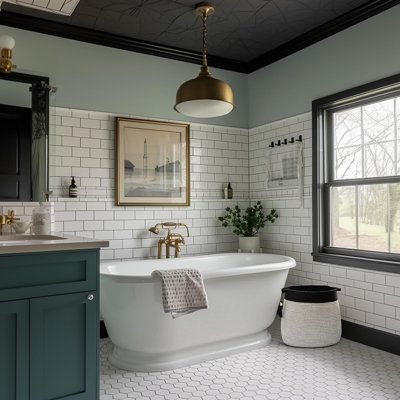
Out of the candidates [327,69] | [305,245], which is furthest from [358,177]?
[327,69]

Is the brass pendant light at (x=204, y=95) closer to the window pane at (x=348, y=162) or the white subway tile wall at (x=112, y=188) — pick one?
the white subway tile wall at (x=112, y=188)

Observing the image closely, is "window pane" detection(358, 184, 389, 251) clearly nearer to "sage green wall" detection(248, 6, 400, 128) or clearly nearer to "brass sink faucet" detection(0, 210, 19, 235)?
"sage green wall" detection(248, 6, 400, 128)

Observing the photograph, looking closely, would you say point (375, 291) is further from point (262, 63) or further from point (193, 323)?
point (262, 63)

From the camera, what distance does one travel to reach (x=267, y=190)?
16.3 feet

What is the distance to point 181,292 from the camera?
315 centimetres

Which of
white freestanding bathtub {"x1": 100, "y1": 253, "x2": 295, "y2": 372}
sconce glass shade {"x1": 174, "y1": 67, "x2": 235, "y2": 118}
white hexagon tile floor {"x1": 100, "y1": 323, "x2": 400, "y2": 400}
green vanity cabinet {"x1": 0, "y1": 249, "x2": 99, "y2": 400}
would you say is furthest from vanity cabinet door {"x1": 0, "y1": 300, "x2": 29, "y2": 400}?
sconce glass shade {"x1": 174, "y1": 67, "x2": 235, "y2": 118}

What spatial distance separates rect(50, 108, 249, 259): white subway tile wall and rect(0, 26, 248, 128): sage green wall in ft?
0.54

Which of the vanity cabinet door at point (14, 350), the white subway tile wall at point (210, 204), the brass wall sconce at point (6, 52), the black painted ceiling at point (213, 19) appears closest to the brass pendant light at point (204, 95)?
the black painted ceiling at point (213, 19)

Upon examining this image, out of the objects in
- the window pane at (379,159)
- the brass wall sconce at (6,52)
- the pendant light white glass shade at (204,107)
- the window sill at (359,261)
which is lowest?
the window sill at (359,261)

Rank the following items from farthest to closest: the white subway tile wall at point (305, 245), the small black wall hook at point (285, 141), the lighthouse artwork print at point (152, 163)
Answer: the small black wall hook at point (285, 141) → the lighthouse artwork print at point (152, 163) → the white subway tile wall at point (305, 245)

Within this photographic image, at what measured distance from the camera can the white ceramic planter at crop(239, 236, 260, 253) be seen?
15.7ft

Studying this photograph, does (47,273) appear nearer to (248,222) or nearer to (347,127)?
(248,222)

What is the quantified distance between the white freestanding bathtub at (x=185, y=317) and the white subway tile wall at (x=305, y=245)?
591 millimetres

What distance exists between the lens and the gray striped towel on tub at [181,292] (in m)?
3.10
